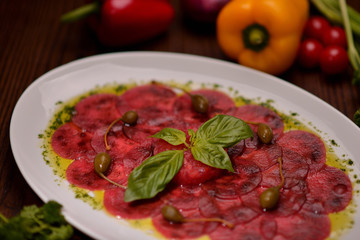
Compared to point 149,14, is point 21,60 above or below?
below

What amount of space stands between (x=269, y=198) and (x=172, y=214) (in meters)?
0.55

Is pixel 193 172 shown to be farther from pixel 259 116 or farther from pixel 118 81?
pixel 118 81

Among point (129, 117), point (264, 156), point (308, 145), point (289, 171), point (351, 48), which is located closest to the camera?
point (289, 171)

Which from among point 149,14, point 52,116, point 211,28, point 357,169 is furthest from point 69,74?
point 357,169

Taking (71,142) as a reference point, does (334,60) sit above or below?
above

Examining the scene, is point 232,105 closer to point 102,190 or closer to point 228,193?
point 228,193

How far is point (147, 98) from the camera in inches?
143

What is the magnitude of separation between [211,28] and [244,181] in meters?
2.39

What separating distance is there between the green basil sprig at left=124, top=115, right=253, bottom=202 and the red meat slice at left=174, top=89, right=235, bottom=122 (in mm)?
415

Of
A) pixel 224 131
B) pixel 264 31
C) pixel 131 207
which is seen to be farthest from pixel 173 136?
pixel 264 31

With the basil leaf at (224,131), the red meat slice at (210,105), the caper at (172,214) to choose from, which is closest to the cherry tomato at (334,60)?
the red meat slice at (210,105)

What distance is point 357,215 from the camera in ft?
8.70

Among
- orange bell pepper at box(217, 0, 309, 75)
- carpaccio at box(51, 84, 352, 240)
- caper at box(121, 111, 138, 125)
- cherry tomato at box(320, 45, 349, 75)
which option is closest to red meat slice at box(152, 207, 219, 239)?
carpaccio at box(51, 84, 352, 240)

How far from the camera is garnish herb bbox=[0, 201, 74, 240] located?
7.95 feet
